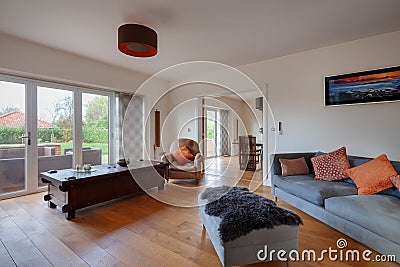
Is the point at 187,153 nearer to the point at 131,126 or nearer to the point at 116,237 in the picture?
the point at 131,126

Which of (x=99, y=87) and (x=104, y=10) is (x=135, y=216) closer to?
(x=104, y=10)

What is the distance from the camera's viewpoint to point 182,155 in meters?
4.27

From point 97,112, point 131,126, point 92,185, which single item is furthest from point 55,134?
point 92,185

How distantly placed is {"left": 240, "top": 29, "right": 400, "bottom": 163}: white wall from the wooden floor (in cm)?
129

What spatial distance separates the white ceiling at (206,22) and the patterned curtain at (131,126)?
4.74 feet

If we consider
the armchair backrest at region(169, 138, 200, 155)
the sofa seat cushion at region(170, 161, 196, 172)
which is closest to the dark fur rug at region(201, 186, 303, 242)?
the sofa seat cushion at region(170, 161, 196, 172)

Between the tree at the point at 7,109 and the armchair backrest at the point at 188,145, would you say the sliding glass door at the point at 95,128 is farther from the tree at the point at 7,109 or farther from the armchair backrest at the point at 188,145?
the armchair backrest at the point at 188,145

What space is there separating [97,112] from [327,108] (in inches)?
163

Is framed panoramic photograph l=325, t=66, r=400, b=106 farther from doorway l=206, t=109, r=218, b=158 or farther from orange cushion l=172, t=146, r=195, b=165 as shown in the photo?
doorway l=206, t=109, r=218, b=158

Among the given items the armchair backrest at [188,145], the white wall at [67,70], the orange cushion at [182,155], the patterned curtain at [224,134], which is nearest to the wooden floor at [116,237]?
the orange cushion at [182,155]

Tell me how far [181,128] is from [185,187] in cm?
197

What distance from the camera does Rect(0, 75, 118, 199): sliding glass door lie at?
3178 millimetres

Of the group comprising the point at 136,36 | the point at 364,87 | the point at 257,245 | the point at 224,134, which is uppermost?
the point at 136,36

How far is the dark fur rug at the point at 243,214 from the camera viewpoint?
1.44 m
